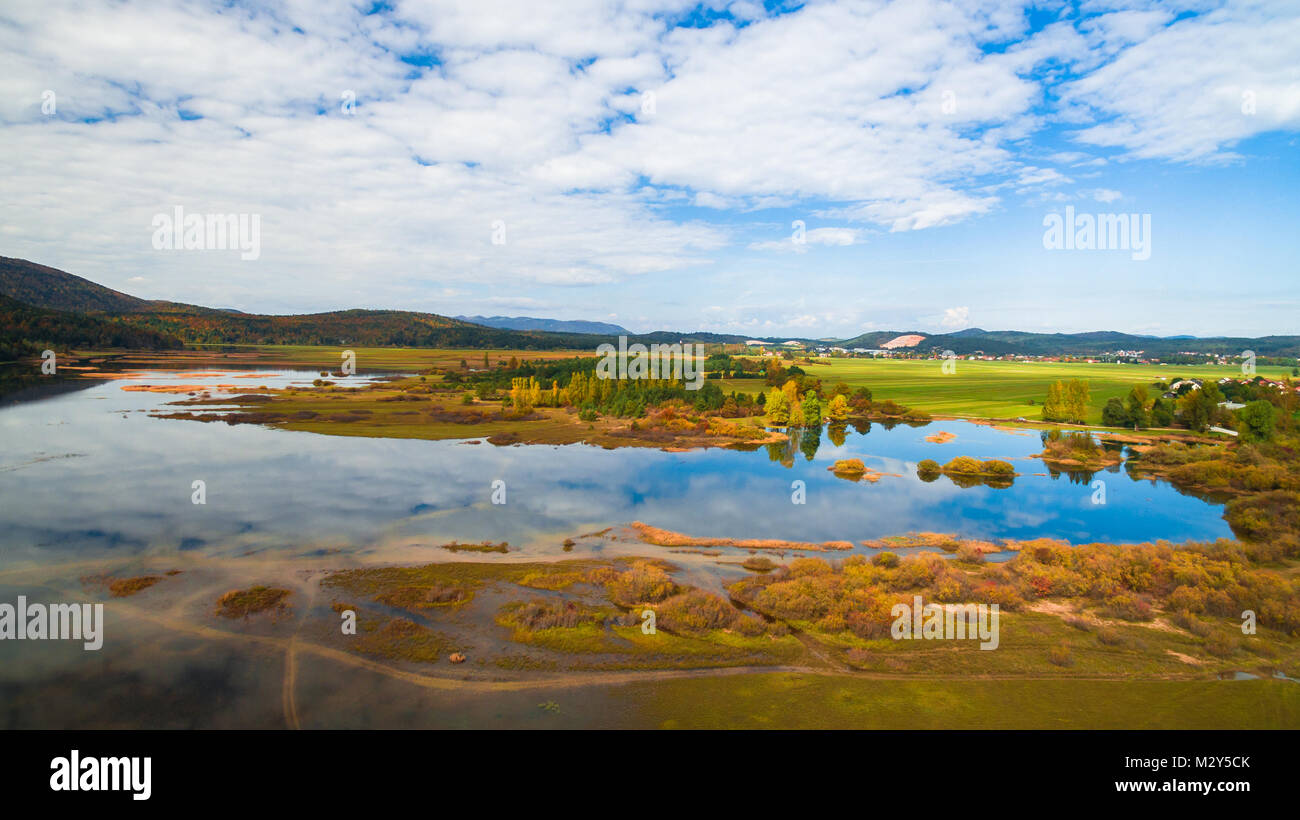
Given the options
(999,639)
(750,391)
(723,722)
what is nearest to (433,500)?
(723,722)

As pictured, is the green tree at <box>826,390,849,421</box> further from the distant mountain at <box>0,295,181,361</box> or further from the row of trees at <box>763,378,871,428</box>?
the distant mountain at <box>0,295,181,361</box>

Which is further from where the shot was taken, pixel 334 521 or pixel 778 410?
pixel 778 410

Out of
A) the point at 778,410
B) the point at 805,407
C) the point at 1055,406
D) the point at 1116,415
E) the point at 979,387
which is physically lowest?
the point at 1116,415

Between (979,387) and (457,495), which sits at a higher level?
(979,387)

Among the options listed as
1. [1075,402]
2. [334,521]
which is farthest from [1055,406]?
[334,521]

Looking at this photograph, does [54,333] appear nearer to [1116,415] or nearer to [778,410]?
[778,410]

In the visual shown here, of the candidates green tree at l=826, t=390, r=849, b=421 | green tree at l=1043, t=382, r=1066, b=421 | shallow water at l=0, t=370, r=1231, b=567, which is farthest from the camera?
green tree at l=826, t=390, r=849, b=421

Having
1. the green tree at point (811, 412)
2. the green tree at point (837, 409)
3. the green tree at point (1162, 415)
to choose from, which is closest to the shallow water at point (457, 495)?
the green tree at point (811, 412)

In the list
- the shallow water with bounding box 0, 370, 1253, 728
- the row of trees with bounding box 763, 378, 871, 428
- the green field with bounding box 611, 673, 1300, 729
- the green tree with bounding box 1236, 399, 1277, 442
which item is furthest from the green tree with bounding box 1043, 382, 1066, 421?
the green field with bounding box 611, 673, 1300, 729

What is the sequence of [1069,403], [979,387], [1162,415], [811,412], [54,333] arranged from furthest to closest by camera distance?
[54,333], [979,387], [811,412], [1069,403], [1162,415]
